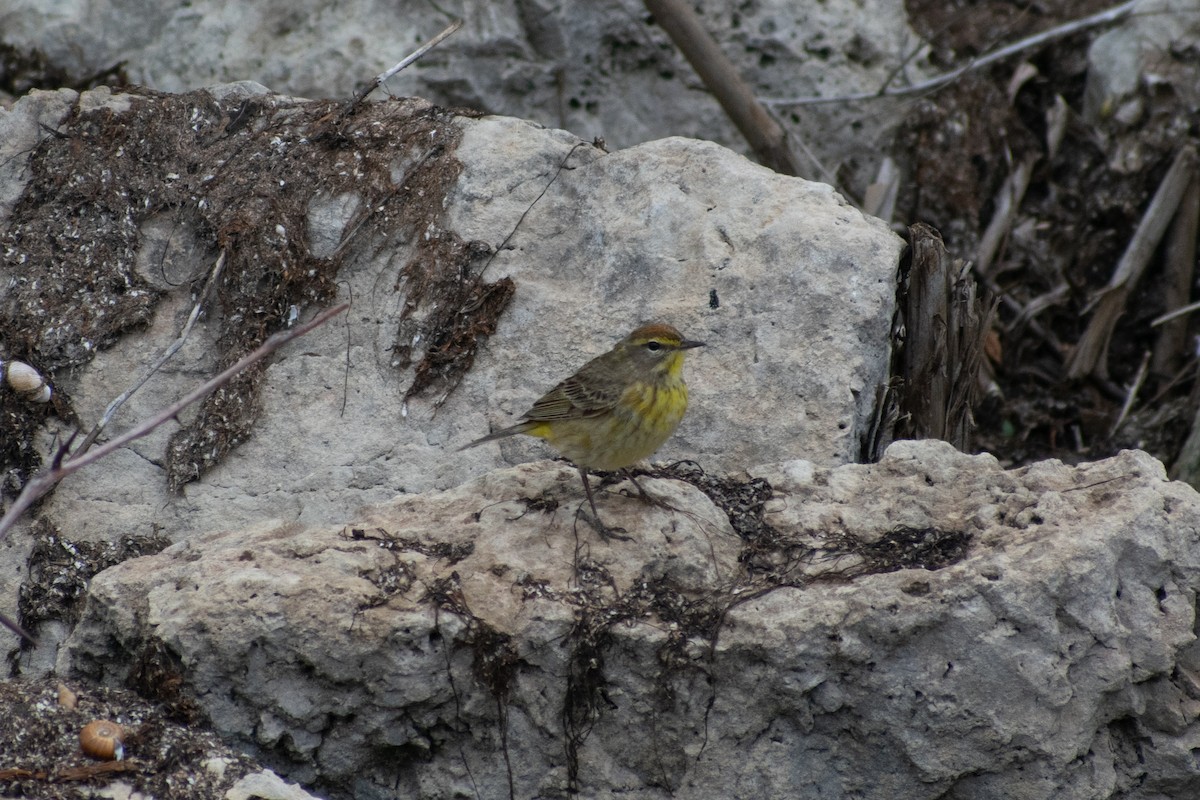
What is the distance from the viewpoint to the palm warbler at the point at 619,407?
5613 millimetres

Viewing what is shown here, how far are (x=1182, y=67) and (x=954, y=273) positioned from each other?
4.41 meters

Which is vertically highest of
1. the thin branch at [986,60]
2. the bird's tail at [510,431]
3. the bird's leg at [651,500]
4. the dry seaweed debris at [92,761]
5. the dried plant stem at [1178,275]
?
the dry seaweed debris at [92,761]

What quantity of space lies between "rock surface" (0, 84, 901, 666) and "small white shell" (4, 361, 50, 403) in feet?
0.30

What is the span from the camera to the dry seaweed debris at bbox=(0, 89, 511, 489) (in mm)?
6879

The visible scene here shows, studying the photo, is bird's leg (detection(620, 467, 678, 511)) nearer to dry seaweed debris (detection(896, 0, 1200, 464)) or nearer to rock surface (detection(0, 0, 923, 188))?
dry seaweed debris (detection(896, 0, 1200, 464))

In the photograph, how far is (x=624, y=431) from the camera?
5.59 m

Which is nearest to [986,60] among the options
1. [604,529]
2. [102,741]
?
[604,529]

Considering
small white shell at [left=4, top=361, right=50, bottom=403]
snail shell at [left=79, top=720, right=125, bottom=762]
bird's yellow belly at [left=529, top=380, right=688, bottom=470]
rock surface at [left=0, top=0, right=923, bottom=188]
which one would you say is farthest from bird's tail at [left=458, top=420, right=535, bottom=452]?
rock surface at [left=0, top=0, right=923, bottom=188]

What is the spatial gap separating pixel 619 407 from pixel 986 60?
5906mm

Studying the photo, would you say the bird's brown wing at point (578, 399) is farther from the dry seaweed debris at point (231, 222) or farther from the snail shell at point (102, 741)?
the snail shell at point (102, 741)

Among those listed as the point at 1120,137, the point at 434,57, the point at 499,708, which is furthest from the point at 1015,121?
the point at 499,708

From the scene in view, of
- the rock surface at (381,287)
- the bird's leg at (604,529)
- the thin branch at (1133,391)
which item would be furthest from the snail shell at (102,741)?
the thin branch at (1133,391)

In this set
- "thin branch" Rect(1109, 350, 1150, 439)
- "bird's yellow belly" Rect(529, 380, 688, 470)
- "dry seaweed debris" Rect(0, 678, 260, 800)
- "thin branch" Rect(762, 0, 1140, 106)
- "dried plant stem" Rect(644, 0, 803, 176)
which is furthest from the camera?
"thin branch" Rect(762, 0, 1140, 106)

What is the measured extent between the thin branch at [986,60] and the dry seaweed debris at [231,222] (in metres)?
3.40
